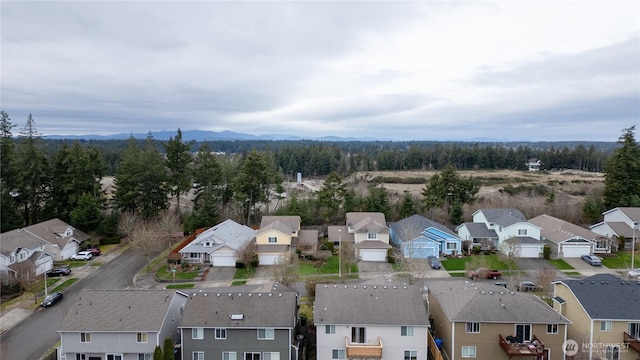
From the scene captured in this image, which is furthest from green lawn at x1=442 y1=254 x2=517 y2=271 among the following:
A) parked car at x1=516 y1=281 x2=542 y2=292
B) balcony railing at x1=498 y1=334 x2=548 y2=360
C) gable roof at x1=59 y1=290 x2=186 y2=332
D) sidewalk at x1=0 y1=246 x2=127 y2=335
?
sidewalk at x1=0 y1=246 x2=127 y2=335

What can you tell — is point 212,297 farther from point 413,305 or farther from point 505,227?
point 505,227

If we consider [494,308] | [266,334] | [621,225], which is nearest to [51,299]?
[266,334]

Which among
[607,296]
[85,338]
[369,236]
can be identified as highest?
[607,296]

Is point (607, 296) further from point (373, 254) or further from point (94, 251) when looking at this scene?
point (94, 251)

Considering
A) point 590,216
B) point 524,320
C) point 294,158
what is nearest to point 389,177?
point 294,158

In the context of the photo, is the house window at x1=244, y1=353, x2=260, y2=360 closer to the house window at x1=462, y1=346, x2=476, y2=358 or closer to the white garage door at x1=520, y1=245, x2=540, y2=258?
the house window at x1=462, y1=346, x2=476, y2=358

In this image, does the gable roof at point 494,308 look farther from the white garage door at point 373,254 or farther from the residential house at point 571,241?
the residential house at point 571,241
